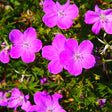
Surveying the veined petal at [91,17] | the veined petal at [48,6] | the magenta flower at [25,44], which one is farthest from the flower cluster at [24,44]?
the veined petal at [91,17]

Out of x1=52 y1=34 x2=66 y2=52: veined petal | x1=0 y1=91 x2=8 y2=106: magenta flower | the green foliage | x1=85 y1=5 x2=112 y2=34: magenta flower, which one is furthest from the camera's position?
x1=0 y1=91 x2=8 y2=106: magenta flower

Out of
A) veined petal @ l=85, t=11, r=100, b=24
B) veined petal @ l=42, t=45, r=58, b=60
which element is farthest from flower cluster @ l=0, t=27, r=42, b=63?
veined petal @ l=85, t=11, r=100, b=24

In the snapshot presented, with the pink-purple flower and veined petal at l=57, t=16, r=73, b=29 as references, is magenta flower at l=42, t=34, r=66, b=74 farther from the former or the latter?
the pink-purple flower

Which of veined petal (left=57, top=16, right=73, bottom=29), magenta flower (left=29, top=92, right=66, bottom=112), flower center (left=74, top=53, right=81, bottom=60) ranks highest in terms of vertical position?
veined petal (left=57, top=16, right=73, bottom=29)

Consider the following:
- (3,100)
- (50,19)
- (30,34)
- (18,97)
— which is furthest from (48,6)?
(3,100)

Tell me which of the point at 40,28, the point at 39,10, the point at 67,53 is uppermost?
the point at 39,10

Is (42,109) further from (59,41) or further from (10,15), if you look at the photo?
(10,15)

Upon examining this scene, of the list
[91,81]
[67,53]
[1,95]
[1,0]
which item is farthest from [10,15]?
[91,81]
